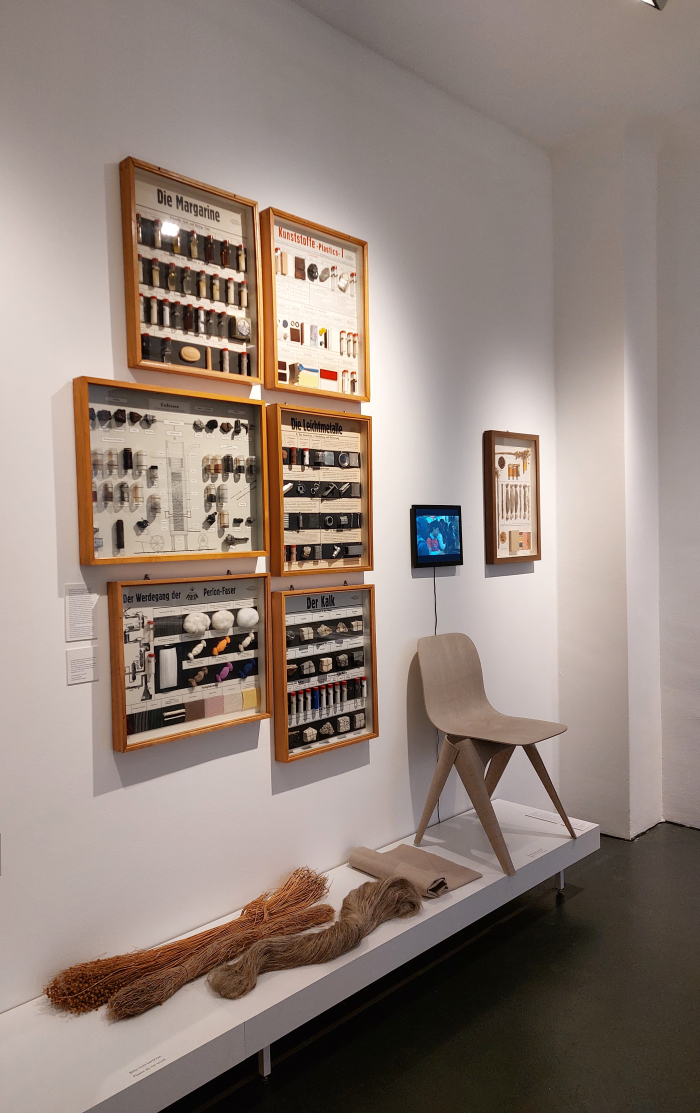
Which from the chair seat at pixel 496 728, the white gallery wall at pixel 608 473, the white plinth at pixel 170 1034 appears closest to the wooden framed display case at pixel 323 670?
the chair seat at pixel 496 728

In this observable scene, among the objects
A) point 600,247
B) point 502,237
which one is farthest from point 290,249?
point 600,247

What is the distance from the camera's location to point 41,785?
1.99 metres

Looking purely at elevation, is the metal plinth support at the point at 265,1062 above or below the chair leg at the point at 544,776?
below

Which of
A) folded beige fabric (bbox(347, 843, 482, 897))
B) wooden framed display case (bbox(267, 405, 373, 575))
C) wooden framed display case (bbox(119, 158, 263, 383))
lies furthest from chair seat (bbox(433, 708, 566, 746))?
wooden framed display case (bbox(119, 158, 263, 383))

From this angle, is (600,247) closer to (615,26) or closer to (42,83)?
(615,26)

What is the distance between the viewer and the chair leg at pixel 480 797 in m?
2.64

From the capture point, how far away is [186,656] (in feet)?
7.51

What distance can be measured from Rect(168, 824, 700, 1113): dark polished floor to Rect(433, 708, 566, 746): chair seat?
28.5 inches

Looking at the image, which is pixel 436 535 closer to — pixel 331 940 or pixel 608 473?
pixel 608 473

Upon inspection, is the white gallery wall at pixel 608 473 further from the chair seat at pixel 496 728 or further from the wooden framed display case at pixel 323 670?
the wooden framed display case at pixel 323 670

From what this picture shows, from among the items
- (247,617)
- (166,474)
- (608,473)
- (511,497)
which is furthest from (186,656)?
(608,473)

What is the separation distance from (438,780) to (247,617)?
39.8 inches

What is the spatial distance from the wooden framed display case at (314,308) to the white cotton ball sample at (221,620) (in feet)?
2.53

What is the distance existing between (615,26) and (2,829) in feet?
11.4
